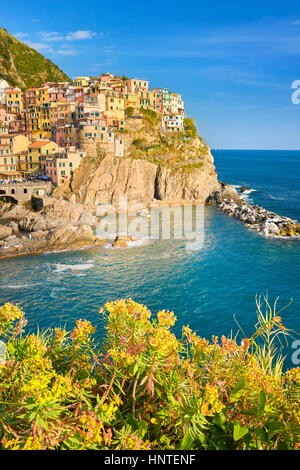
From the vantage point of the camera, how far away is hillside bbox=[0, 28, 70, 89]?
5074 inches

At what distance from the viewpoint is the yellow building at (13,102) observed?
304ft

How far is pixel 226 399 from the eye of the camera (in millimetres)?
7492

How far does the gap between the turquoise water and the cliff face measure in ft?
91.1

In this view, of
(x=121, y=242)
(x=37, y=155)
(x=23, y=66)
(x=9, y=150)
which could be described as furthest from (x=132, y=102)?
(x=23, y=66)

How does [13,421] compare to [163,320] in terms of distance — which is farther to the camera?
[163,320]

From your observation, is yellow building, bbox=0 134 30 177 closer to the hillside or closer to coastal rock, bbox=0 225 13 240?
coastal rock, bbox=0 225 13 240

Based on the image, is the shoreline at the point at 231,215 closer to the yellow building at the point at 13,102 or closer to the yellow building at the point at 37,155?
the yellow building at the point at 37,155

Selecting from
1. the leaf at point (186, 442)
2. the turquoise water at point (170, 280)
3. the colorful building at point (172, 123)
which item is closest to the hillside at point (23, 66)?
the colorful building at point (172, 123)

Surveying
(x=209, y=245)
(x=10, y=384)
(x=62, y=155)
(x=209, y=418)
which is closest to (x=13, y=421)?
(x=10, y=384)

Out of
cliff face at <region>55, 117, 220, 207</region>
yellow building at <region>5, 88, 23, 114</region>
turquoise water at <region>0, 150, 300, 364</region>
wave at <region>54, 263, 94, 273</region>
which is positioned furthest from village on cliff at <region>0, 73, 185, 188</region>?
turquoise water at <region>0, 150, 300, 364</region>

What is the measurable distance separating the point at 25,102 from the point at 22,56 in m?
65.9

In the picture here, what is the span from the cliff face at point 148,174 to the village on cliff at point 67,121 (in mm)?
3735

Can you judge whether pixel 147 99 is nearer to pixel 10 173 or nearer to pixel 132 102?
pixel 132 102
